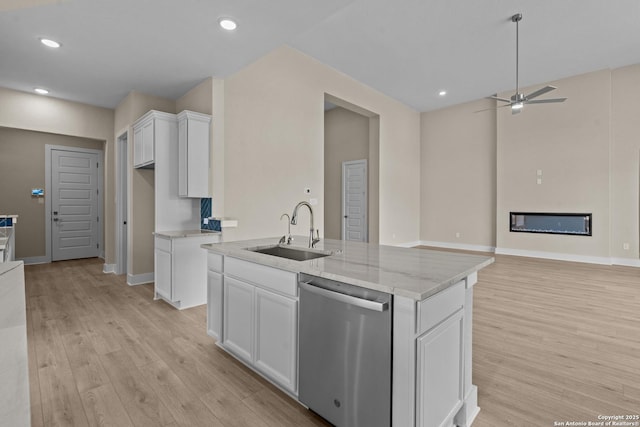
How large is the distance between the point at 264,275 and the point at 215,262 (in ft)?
2.36

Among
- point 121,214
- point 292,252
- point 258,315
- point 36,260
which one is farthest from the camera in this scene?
point 36,260

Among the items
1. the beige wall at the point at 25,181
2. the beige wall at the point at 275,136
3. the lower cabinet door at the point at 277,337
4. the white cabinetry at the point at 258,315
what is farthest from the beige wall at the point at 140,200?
the lower cabinet door at the point at 277,337

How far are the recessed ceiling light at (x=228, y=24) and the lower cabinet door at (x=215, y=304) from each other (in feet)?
7.77

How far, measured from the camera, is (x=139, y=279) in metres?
4.85

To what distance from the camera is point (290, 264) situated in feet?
5.95

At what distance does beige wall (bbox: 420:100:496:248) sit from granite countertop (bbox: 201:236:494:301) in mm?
6379

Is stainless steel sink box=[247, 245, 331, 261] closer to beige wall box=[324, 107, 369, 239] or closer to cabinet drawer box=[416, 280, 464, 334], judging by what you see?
cabinet drawer box=[416, 280, 464, 334]

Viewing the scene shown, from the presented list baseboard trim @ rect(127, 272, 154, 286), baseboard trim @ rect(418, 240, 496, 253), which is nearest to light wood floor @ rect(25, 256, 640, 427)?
baseboard trim @ rect(127, 272, 154, 286)

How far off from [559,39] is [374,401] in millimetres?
6107

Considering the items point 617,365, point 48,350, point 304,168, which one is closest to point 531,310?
point 617,365

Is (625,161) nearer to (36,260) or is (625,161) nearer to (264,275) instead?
(264,275)

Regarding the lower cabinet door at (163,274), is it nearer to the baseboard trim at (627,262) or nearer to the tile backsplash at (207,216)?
the tile backsplash at (207,216)

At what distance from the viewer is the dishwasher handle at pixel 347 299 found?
136 centimetres

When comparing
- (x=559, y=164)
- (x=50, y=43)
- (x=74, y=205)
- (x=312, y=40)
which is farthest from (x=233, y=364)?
(x=559, y=164)
